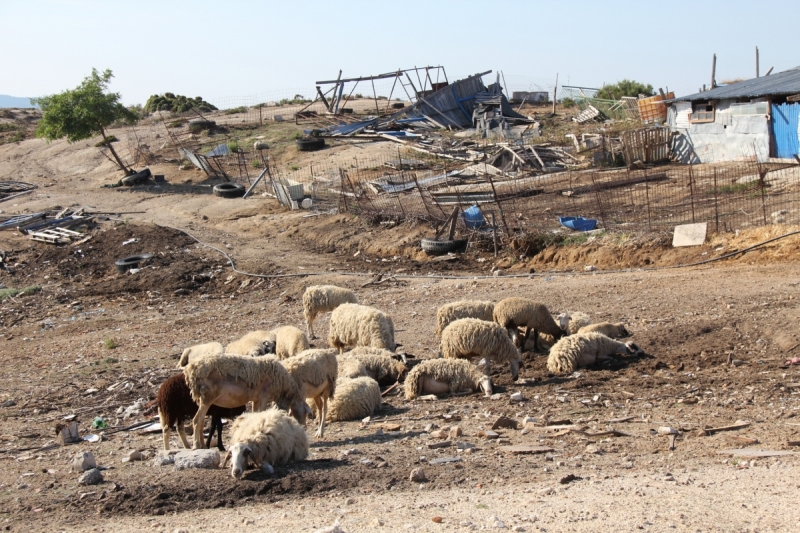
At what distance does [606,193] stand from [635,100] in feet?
76.4

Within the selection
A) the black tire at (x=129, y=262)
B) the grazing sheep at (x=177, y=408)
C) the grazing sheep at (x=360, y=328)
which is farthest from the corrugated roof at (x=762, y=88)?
the grazing sheep at (x=177, y=408)

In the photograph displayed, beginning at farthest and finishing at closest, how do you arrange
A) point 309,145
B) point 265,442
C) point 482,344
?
point 309,145 < point 482,344 < point 265,442

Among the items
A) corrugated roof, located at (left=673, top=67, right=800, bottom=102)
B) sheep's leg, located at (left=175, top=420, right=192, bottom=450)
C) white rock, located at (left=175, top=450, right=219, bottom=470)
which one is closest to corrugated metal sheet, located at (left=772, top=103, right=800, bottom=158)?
corrugated roof, located at (left=673, top=67, right=800, bottom=102)

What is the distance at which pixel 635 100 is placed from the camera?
44062mm

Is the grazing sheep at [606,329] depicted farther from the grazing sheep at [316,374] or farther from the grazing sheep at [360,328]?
the grazing sheep at [316,374]

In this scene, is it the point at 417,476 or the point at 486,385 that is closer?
the point at 417,476

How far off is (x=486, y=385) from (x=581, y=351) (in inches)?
56.3

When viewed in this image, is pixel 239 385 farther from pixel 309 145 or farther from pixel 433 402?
pixel 309 145

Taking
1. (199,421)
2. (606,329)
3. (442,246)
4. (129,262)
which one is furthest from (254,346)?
(129,262)

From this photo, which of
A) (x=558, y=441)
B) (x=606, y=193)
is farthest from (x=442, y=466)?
Answer: (x=606, y=193)

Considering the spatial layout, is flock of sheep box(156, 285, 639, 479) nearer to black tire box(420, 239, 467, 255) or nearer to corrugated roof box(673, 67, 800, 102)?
black tire box(420, 239, 467, 255)

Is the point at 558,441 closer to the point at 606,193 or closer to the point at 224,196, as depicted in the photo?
the point at 606,193

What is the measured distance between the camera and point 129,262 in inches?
807

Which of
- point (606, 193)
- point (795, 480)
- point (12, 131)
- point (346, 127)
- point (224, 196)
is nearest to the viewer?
point (795, 480)
